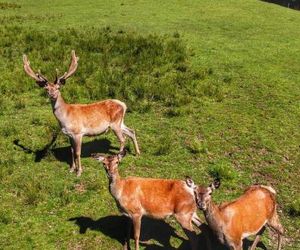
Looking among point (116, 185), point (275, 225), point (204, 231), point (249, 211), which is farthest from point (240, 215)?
point (116, 185)

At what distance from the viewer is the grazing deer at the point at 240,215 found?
734 centimetres

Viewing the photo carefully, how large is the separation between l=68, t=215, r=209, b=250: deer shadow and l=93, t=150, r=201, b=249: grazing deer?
0.51m

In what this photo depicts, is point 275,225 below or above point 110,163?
below

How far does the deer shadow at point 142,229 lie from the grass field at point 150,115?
3 centimetres

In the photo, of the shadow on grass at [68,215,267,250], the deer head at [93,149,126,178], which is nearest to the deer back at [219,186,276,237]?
the shadow on grass at [68,215,267,250]

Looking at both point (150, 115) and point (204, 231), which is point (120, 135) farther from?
point (204, 231)

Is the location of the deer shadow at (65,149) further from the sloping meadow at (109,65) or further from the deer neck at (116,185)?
the deer neck at (116,185)

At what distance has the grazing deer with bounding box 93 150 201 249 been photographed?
315 inches

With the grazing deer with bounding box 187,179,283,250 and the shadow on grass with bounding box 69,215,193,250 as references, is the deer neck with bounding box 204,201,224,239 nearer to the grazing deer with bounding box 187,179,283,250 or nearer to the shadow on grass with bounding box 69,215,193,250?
the grazing deer with bounding box 187,179,283,250

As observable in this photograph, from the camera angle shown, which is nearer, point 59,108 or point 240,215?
point 240,215

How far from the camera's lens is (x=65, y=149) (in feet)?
38.8

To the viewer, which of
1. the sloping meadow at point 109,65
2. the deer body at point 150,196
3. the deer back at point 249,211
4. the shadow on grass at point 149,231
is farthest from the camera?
the sloping meadow at point 109,65

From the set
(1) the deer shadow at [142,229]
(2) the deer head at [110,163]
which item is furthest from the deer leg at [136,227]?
(2) the deer head at [110,163]

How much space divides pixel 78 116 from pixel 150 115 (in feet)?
11.1
